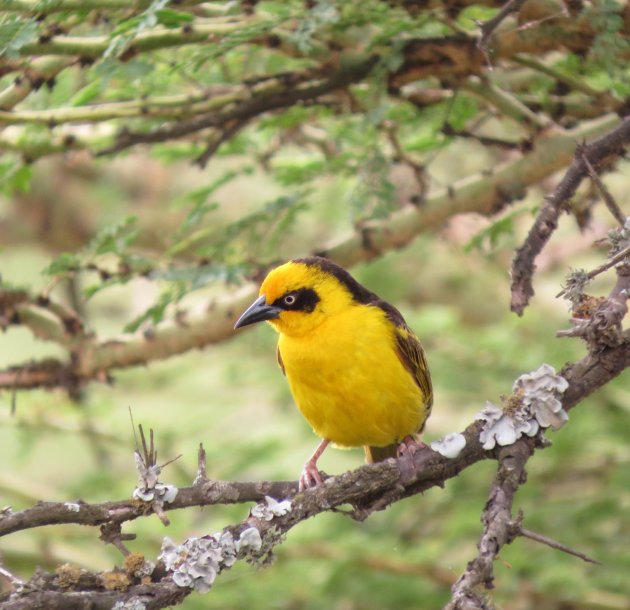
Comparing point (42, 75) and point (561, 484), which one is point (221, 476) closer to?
point (561, 484)

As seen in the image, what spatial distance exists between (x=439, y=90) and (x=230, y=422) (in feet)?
18.4

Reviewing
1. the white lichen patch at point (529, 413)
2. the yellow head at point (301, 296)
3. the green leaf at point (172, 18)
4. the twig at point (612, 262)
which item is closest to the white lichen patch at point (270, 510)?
the white lichen patch at point (529, 413)

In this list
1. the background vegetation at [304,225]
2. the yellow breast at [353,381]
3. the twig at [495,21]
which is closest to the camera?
the twig at [495,21]

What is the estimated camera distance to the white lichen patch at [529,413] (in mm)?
2635

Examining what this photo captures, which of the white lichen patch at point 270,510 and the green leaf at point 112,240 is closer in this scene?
the white lichen patch at point 270,510

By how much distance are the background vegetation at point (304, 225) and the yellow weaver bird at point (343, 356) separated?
0.88 ft

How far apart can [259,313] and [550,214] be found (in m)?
1.54

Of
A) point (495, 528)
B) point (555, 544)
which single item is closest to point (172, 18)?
point (495, 528)

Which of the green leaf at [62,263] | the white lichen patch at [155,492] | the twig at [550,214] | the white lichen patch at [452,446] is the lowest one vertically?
the green leaf at [62,263]

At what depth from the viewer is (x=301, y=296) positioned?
4.06 metres

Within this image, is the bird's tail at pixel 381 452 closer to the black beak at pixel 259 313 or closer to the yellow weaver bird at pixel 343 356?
the yellow weaver bird at pixel 343 356

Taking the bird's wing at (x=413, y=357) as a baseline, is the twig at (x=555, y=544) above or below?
above

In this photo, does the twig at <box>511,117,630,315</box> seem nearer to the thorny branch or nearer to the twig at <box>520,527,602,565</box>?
A: the thorny branch

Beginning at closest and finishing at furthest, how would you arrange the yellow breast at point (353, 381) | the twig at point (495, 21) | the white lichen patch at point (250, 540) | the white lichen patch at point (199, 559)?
1. the white lichen patch at point (199, 559)
2. the white lichen patch at point (250, 540)
3. the twig at point (495, 21)
4. the yellow breast at point (353, 381)
